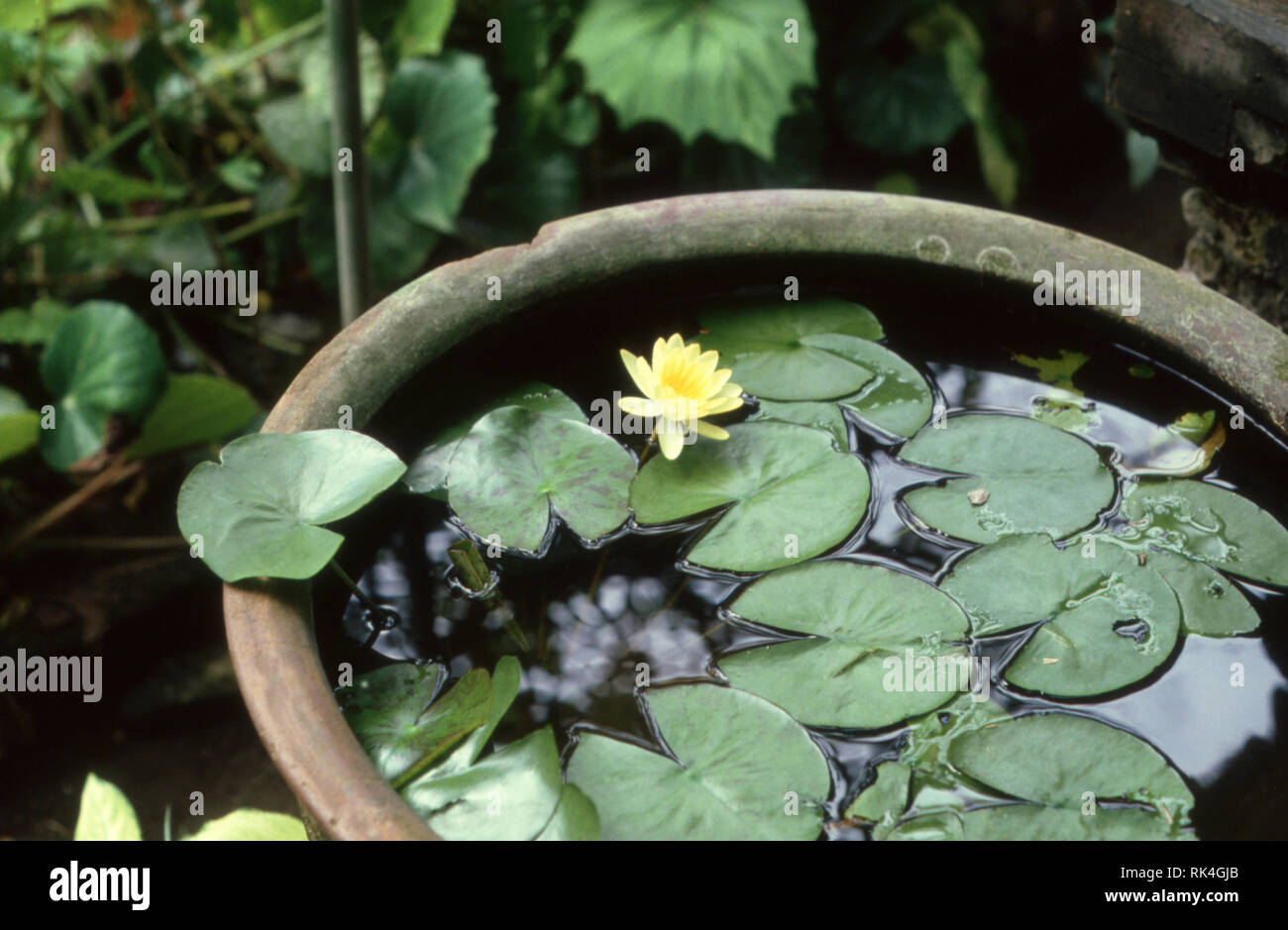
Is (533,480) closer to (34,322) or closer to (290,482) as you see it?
(290,482)

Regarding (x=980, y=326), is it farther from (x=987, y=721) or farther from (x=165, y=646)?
(x=165, y=646)

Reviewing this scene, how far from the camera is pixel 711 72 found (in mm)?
1921

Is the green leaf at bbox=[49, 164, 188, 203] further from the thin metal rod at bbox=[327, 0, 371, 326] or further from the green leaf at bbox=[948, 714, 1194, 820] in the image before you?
the green leaf at bbox=[948, 714, 1194, 820]

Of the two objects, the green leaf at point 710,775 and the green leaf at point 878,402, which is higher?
the green leaf at point 878,402

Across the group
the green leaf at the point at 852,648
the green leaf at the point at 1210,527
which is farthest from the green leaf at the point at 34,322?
the green leaf at the point at 1210,527

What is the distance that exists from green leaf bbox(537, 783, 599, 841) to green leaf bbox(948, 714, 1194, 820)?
293mm

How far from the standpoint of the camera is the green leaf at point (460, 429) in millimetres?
1059

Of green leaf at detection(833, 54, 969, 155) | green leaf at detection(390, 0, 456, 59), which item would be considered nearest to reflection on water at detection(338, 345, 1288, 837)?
green leaf at detection(390, 0, 456, 59)

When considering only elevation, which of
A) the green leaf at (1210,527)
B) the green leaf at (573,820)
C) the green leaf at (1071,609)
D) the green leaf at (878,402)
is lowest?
the green leaf at (573,820)

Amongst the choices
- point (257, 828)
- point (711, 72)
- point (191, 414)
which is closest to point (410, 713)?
point (257, 828)

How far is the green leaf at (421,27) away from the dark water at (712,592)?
A: 99 cm

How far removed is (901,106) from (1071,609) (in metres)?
1.59

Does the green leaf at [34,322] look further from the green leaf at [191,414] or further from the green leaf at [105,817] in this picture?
the green leaf at [105,817]
